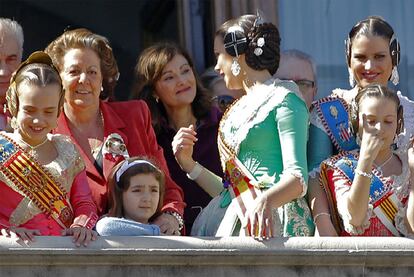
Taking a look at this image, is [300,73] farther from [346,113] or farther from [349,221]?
[349,221]

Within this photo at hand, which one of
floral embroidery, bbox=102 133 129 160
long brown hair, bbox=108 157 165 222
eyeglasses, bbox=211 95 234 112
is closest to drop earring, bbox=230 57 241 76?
long brown hair, bbox=108 157 165 222

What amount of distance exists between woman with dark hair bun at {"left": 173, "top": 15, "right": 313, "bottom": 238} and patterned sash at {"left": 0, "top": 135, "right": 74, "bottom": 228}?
0.63 meters

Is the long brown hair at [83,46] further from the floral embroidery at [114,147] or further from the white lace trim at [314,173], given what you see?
the white lace trim at [314,173]

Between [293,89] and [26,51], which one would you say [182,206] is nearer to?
[293,89]

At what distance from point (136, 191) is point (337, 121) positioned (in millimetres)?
943

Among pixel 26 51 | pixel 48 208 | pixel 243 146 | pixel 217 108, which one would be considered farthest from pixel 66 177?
pixel 26 51

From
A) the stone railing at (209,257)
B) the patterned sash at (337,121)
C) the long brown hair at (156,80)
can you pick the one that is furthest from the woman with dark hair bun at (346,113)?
the long brown hair at (156,80)

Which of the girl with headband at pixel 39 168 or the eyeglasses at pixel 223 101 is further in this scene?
the eyeglasses at pixel 223 101

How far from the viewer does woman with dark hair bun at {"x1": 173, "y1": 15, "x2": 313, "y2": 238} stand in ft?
23.0

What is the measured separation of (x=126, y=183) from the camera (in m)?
7.46

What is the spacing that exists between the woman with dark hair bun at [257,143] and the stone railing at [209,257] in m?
0.12

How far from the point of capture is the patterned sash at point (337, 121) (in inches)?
295

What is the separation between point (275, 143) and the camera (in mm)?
7199

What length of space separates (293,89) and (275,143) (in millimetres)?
250
